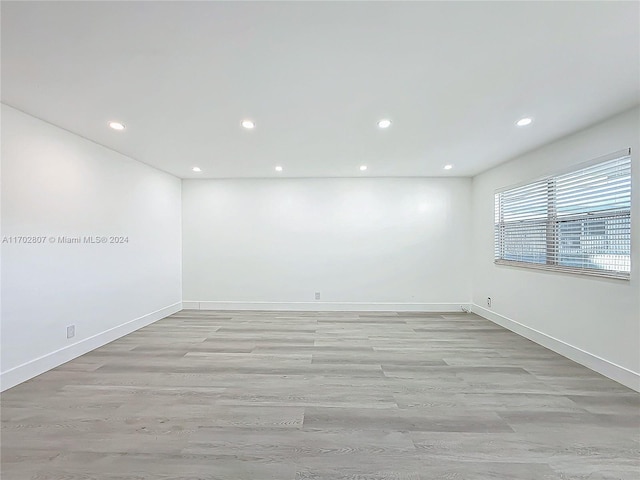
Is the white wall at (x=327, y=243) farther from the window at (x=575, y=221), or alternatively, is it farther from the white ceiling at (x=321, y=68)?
the white ceiling at (x=321, y=68)

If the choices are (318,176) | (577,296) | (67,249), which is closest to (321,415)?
(577,296)

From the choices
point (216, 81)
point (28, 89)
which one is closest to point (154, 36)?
point (216, 81)

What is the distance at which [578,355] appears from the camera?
3020 mm

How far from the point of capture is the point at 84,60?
1.80 metres

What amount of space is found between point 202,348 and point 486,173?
5.05 meters

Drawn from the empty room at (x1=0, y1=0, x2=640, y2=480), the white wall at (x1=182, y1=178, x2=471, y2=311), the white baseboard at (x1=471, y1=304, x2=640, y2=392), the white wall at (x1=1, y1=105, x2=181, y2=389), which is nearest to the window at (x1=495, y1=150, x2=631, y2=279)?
the empty room at (x1=0, y1=0, x2=640, y2=480)

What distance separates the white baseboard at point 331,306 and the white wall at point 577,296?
2.66ft

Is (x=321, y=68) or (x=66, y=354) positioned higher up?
(x=321, y=68)

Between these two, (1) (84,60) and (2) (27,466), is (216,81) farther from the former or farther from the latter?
(2) (27,466)

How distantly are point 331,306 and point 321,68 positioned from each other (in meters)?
4.15

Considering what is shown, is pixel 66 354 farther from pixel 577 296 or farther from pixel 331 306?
pixel 577 296

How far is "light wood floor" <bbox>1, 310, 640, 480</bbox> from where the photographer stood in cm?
167

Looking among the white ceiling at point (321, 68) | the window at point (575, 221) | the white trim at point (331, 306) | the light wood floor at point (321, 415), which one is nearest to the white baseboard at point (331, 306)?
the white trim at point (331, 306)

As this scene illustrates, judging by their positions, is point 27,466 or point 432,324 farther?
point 432,324
